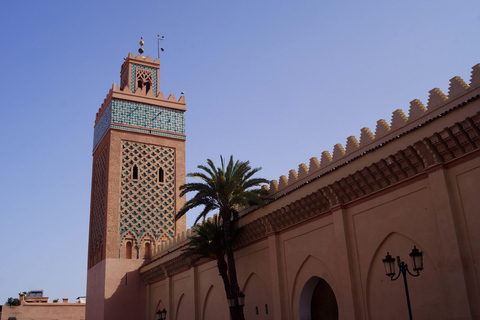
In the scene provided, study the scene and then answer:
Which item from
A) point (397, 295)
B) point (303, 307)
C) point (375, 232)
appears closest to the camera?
point (397, 295)

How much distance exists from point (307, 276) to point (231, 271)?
225 centimetres

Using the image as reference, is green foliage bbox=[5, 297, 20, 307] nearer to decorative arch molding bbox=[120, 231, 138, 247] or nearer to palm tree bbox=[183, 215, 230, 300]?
decorative arch molding bbox=[120, 231, 138, 247]

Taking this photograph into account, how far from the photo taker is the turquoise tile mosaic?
69.8 feet

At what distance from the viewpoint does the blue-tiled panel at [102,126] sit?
21.5 metres

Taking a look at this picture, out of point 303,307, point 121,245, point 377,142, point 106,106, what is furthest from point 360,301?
point 106,106

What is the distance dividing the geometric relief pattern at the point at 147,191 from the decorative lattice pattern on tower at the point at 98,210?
3.00 ft

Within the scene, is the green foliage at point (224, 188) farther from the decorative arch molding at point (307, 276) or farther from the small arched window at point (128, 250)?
the small arched window at point (128, 250)

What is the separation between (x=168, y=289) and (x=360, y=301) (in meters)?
9.49

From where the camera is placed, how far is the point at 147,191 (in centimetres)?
2069

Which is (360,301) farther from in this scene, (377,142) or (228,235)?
(228,235)

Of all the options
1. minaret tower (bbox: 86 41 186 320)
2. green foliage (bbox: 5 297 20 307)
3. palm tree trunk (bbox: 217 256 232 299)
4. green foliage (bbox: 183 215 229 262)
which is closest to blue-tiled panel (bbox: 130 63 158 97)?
minaret tower (bbox: 86 41 186 320)

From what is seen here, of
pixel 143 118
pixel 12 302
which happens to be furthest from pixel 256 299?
pixel 12 302

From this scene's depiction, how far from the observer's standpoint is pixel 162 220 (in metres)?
20.7

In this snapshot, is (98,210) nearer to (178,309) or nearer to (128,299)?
(128,299)
